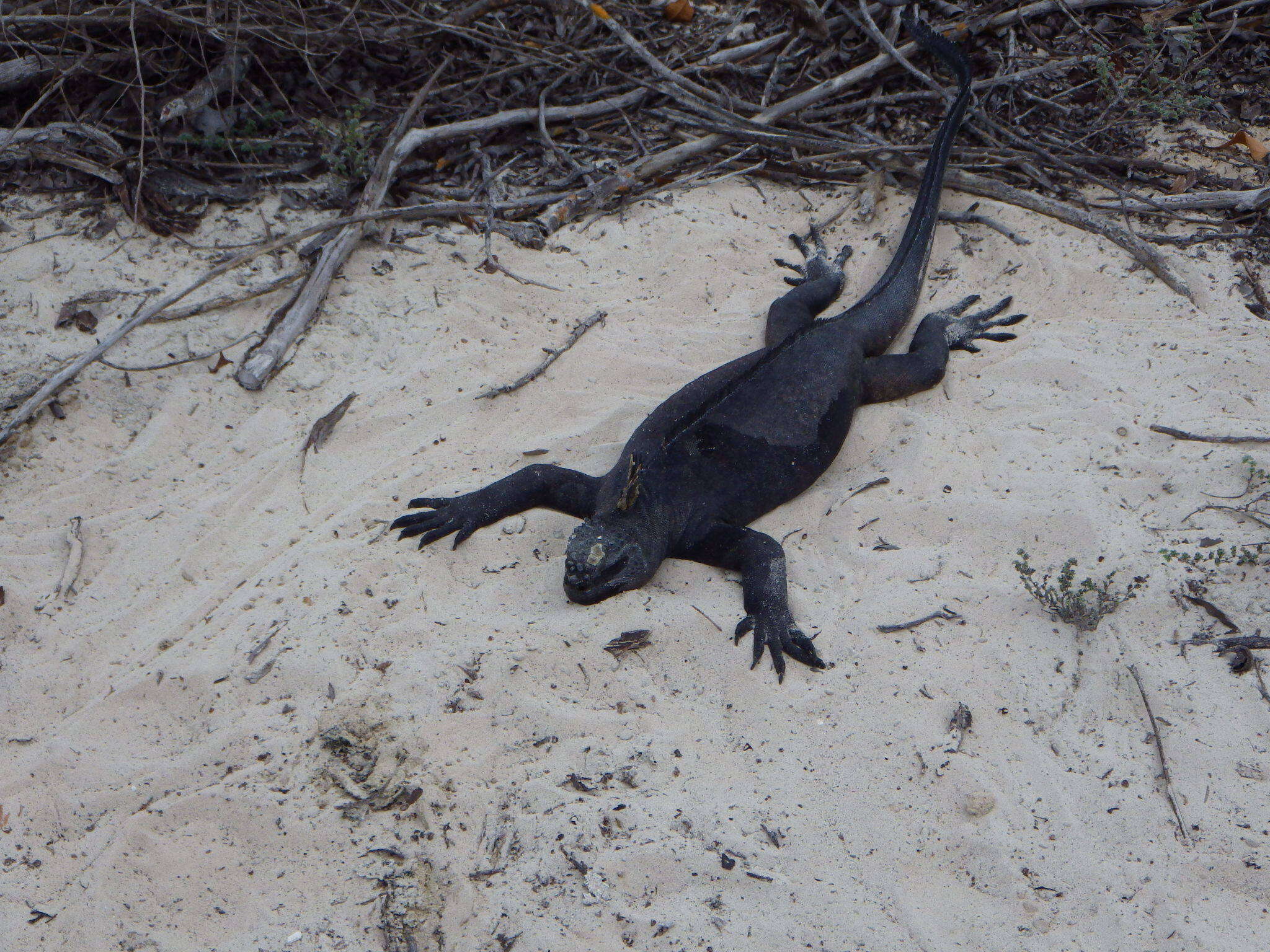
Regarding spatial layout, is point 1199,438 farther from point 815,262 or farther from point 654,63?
point 654,63

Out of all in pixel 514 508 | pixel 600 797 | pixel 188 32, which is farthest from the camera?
pixel 188 32

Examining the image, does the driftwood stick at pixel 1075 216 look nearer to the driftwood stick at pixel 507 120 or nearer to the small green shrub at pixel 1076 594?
the driftwood stick at pixel 507 120

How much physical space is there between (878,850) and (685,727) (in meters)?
0.64

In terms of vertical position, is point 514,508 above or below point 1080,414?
below

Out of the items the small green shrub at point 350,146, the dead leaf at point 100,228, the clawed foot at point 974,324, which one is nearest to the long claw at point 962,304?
the clawed foot at point 974,324

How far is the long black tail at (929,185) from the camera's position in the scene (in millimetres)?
4613

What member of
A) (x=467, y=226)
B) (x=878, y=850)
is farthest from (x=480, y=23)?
(x=878, y=850)

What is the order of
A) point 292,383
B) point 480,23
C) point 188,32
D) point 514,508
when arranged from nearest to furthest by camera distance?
point 514,508 < point 292,383 < point 188,32 < point 480,23

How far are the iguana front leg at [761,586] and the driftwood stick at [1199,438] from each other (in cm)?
157

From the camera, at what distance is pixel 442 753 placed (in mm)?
2768

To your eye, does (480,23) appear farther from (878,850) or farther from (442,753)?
(878,850)

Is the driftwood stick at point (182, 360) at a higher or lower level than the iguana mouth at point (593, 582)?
lower

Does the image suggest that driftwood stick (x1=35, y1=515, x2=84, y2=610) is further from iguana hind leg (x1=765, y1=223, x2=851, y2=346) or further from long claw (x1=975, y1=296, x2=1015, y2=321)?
long claw (x1=975, y1=296, x2=1015, y2=321)

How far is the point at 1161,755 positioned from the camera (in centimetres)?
261
